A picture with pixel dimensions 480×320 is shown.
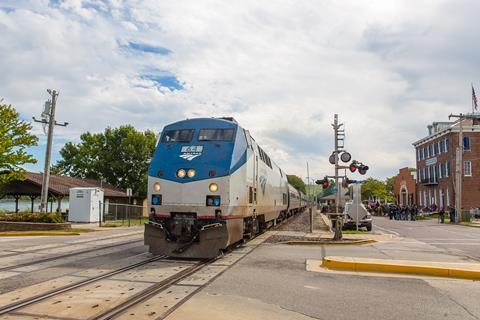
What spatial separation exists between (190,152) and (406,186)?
220ft

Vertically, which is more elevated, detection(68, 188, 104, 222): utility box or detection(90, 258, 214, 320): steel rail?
detection(68, 188, 104, 222): utility box

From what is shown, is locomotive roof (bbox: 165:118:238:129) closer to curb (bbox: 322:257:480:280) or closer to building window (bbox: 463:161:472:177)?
curb (bbox: 322:257:480:280)

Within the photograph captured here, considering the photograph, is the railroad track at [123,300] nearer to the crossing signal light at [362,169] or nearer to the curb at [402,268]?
the curb at [402,268]

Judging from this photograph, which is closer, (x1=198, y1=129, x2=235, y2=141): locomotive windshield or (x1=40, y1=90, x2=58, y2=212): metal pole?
(x1=198, y1=129, x2=235, y2=141): locomotive windshield

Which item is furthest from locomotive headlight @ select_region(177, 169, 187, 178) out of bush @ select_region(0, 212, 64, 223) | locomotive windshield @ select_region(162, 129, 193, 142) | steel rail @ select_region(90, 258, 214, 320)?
bush @ select_region(0, 212, 64, 223)

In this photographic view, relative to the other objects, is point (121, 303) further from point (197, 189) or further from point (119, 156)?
point (119, 156)

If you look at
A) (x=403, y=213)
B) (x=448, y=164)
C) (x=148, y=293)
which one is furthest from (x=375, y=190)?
(x=148, y=293)

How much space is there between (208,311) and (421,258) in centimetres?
891

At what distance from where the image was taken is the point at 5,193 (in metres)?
31.6

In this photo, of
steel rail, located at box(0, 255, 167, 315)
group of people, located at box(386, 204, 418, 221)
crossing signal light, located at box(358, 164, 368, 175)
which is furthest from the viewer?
group of people, located at box(386, 204, 418, 221)

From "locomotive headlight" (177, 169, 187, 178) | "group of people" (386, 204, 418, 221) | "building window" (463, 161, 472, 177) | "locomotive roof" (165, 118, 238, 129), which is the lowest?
"group of people" (386, 204, 418, 221)

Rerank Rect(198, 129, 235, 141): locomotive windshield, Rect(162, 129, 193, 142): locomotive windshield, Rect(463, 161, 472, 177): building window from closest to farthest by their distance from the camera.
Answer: Rect(198, 129, 235, 141): locomotive windshield, Rect(162, 129, 193, 142): locomotive windshield, Rect(463, 161, 472, 177): building window

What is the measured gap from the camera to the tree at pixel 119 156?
5388 centimetres

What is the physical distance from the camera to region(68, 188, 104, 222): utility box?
2939 cm
